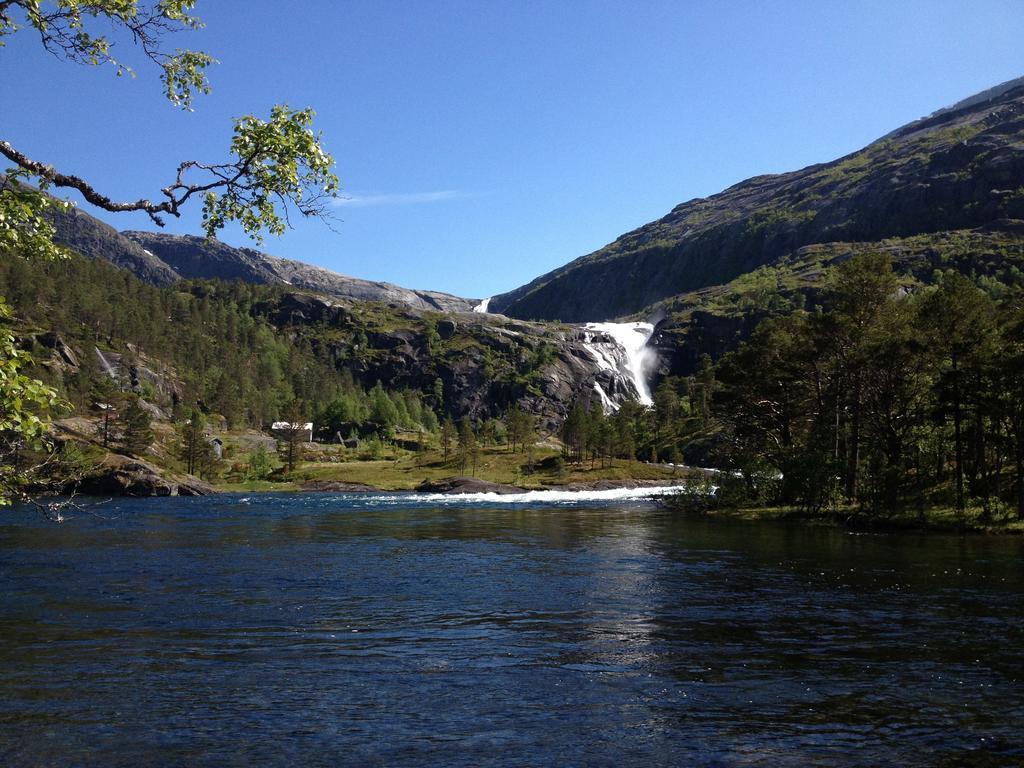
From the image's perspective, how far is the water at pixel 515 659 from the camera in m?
13.5

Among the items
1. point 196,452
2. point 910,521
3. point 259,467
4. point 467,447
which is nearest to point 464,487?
point 467,447

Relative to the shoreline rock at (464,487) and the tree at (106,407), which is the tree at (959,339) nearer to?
the shoreline rock at (464,487)

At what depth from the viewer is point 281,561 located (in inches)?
1588

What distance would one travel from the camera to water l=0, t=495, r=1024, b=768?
1349cm

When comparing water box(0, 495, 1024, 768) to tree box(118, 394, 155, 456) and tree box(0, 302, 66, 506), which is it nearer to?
tree box(0, 302, 66, 506)

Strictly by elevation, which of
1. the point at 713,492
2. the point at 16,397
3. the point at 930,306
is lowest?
the point at 713,492

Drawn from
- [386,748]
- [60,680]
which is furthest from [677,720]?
[60,680]

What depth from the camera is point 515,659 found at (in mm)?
19609

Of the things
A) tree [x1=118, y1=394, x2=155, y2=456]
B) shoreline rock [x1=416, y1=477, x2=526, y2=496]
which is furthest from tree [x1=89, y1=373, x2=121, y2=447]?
shoreline rock [x1=416, y1=477, x2=526, y2=496]

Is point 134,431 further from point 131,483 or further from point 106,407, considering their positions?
point 131,483

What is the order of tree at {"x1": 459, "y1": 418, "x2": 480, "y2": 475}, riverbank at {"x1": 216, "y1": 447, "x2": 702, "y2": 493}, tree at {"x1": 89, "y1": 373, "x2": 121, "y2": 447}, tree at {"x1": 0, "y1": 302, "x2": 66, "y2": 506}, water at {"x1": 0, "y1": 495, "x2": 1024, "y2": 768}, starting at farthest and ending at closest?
tree at {"x1": 459, "y1": 418, "x2": 480, "y2": 475}
riverbank at {"x1": 216, "y1": 447, "x2": 702, "y2": 493}
tree at {"x1": 89, "y1": 373, "x2": 121, "y2": 447}
water at {"x1": 0, "y1": 495, "x2": 1024, "y2": 768}
tree at {"x1": 0, "y1": 302, "x2": 66, "y2": 506}

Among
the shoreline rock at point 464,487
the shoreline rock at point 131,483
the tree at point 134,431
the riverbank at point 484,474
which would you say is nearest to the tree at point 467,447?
the riverbank at point 484,474

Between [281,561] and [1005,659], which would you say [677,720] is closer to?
[1005,659]

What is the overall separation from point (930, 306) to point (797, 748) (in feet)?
186
